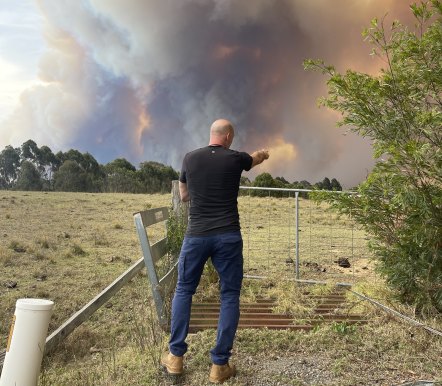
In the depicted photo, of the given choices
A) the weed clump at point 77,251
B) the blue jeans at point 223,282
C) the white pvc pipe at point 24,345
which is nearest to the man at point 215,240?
the blue jeans at point 223,282

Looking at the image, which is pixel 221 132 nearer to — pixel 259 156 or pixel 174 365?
pixel 259 156

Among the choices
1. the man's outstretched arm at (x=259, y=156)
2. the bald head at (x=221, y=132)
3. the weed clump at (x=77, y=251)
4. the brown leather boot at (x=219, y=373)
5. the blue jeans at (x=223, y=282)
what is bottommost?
the brown leather boot at (x=219, y=373)

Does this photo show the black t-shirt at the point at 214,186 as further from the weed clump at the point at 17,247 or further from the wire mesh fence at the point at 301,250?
the weed clump at the point at 17,247

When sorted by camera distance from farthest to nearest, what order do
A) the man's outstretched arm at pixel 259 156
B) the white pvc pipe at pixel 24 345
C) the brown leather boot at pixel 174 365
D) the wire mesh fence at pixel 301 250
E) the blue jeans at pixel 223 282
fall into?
1. the wire mesh fence at pixel 301 250
2. the man's outstretched arm at pixel 259 156
3. the brown leather boot at pixel 174 365
4. the blue jeans at pixel 223 282
5. the white pvc pipe at pixel 24 345

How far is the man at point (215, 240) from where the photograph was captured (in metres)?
4.21

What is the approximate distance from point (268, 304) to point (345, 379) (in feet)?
8.85

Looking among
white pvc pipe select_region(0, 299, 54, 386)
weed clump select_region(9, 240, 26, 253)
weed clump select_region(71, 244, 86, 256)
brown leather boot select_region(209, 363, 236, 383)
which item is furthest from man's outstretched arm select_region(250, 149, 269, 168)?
weed clump select_region(9, 240, 26, 253)

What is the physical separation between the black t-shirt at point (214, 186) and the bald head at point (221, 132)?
0.08m

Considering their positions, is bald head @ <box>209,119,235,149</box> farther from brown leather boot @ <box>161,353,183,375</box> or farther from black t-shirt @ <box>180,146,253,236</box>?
brown leather boot @ <box>161,353,183,375</box>

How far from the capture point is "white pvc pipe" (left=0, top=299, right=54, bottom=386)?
13.0ft

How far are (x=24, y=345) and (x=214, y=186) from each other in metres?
2.03

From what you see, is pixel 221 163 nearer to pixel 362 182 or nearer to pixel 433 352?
pixel 362 182

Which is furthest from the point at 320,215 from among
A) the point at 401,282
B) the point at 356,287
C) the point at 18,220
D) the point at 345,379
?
the point at 345,379

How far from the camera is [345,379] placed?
14.2 feet
